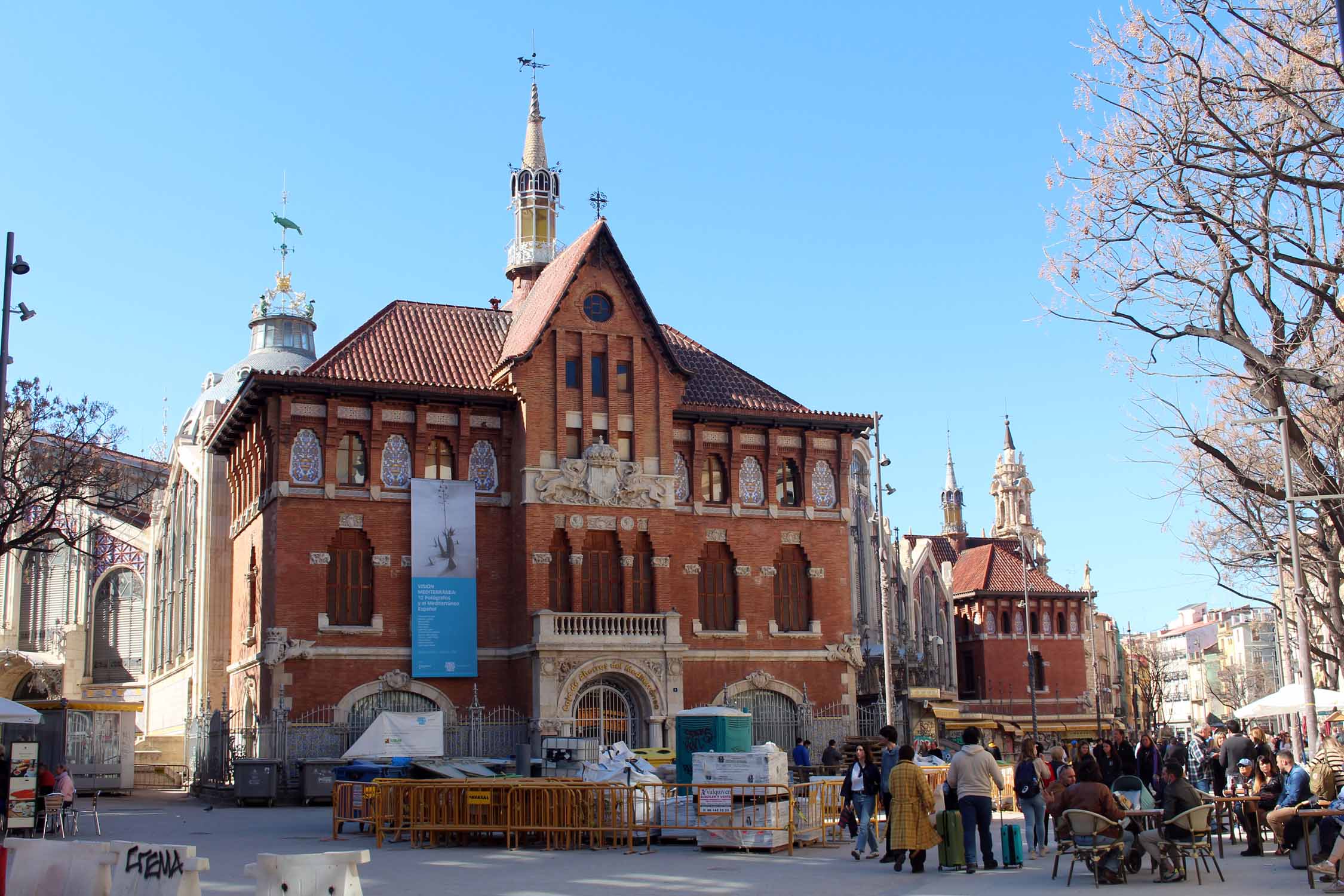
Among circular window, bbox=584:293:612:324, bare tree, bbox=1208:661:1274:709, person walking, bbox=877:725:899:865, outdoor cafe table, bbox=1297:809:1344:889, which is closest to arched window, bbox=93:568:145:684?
circular window, bbox=584:293:612:324

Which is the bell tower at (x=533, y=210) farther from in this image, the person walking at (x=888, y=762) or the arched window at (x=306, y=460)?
the person walking at (x=888, y=762)

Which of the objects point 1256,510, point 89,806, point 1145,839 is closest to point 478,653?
point 89,806

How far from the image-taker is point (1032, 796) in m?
20.2

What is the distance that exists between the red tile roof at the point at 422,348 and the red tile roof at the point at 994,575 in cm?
4486

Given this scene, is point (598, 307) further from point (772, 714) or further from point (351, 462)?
point (772, 714)

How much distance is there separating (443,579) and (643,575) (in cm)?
591

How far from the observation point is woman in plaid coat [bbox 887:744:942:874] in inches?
734

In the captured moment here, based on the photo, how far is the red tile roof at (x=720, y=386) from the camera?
45.2 metres

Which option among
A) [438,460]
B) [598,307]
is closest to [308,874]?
[438,460]

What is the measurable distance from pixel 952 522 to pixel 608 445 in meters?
80.5

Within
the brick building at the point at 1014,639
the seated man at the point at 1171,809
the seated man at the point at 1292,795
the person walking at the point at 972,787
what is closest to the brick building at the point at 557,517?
the person walking at the point at 972,787

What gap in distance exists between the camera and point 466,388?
135 ft

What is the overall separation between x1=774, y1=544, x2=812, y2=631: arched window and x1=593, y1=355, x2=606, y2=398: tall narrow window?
779 centimetres

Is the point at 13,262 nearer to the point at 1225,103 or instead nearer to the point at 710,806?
the point at 710,806
